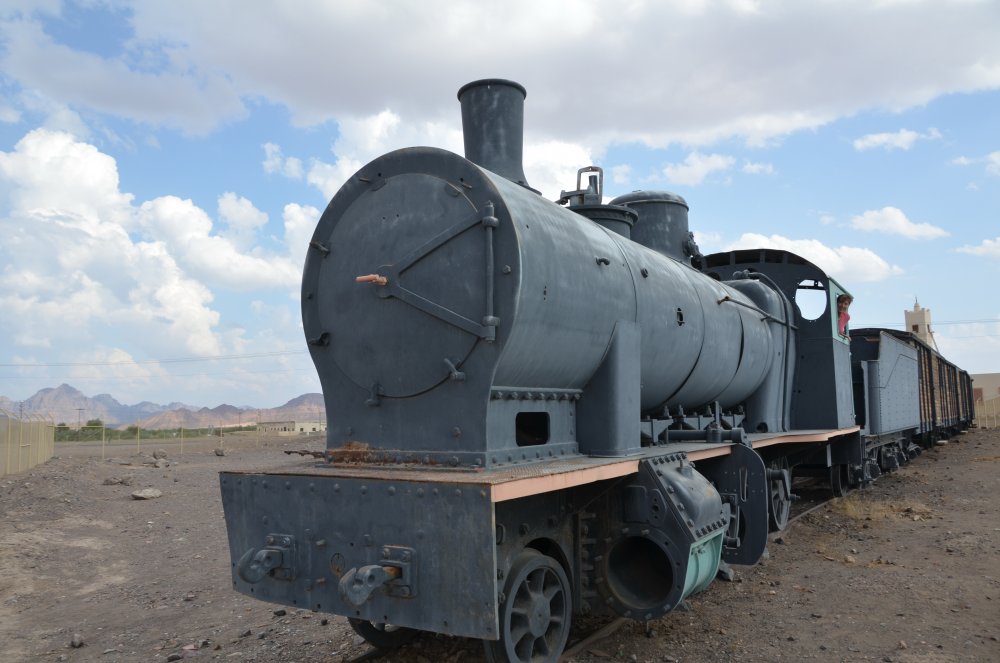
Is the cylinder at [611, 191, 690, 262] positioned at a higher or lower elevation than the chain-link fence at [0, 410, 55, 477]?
higher

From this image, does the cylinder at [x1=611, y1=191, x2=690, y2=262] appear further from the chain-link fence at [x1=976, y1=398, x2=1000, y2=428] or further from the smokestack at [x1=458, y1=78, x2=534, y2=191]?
the chain-link fence at [x1=976, y1=398, x2=1000, y2=428]

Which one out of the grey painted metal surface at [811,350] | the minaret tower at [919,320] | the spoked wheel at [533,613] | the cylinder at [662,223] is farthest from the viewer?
the minaret tower at [919,320]

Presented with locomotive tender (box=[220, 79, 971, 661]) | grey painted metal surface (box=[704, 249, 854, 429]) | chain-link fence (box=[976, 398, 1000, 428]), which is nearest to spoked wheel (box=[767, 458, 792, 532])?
grey painted metal surface (box=[704, 249, 854, 429])

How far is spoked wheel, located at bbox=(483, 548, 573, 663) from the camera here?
401 centimetres

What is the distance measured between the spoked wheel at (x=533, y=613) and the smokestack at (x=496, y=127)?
271cm

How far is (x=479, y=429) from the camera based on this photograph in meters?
4.18

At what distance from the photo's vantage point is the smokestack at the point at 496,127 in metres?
5.38

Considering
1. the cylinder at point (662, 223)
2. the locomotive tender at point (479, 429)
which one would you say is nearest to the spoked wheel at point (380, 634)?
the locomotive tender at point (479, 429)

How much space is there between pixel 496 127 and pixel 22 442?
17.9 meters

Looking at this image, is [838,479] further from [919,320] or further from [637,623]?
[919,320]

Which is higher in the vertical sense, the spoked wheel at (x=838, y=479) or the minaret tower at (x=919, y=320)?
the minaret tower at (x=919, y=320)

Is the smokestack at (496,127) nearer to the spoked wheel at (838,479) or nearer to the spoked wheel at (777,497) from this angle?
the spoked wheel at (777,497)

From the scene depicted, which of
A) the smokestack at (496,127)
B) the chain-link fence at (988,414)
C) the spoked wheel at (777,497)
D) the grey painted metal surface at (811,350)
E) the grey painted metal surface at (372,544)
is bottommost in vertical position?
the chain-link fence at (988,414)

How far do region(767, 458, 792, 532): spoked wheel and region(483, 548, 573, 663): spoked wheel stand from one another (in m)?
4.59
